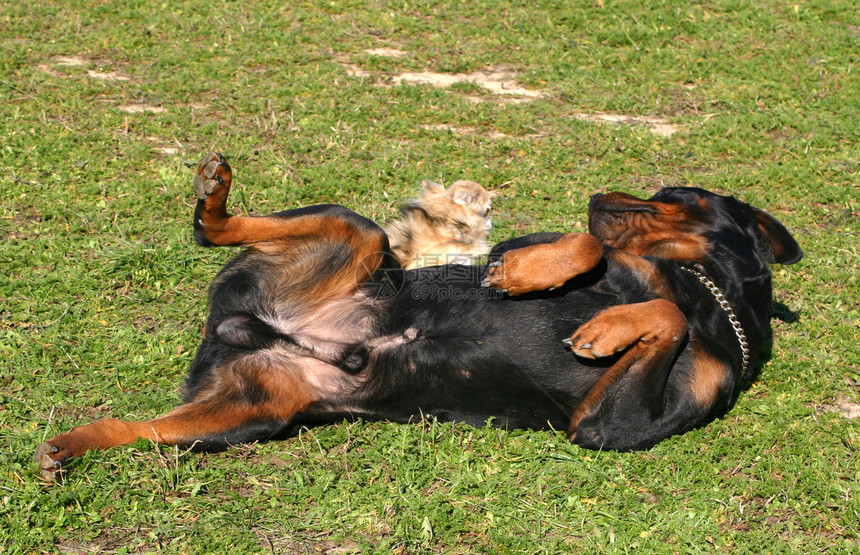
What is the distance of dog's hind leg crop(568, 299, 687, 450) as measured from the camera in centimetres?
349

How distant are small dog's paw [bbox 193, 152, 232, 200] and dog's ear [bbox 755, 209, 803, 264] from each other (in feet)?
9.65

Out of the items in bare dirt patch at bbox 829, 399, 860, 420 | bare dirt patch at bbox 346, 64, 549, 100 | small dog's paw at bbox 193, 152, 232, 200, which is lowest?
bare dirt patch at bbox 829, 399, 860, 420

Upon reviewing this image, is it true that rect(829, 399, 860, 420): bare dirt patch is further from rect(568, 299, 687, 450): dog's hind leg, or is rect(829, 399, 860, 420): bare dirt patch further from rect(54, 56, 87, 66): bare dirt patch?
rect(54, 56, 87, 66): bare dirt patch

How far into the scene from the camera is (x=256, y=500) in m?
3.41

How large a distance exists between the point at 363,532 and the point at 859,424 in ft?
8.93

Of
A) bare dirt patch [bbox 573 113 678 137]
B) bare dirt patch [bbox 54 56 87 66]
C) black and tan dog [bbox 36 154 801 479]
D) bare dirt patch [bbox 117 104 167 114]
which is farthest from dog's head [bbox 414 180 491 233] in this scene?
bare dirt patch [bbox 54 56 87 66]

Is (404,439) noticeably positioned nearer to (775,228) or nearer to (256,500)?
(256,500)

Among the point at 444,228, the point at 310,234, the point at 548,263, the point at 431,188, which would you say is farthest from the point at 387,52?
the point at 548,263

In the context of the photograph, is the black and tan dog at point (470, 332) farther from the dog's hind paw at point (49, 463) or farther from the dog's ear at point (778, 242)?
the dog's ear at point (778, 242)

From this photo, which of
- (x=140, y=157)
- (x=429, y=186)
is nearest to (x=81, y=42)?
(x=140, y=157)

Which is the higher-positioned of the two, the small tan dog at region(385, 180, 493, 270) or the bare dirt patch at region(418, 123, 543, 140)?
the bare dirt patch at region(418, 123, 543, 140)

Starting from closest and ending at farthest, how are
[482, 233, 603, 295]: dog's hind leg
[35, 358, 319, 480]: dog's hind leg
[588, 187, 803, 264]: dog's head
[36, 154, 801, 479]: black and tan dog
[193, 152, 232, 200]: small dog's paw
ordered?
[35, 358, 319, 480]: dog's hind leg → [36, 154, 801, 479]: black and tan dog → [482, 233, 603, 295]: dog's hind leg → [193, 152, 232, 200]: small dog's paw → [588, 187, 803, 264]: dog's head

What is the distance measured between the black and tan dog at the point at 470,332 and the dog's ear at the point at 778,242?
0.21 m

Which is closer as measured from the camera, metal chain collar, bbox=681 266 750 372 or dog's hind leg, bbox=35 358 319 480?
dog's hind leg, bbox=35 358 319 480
